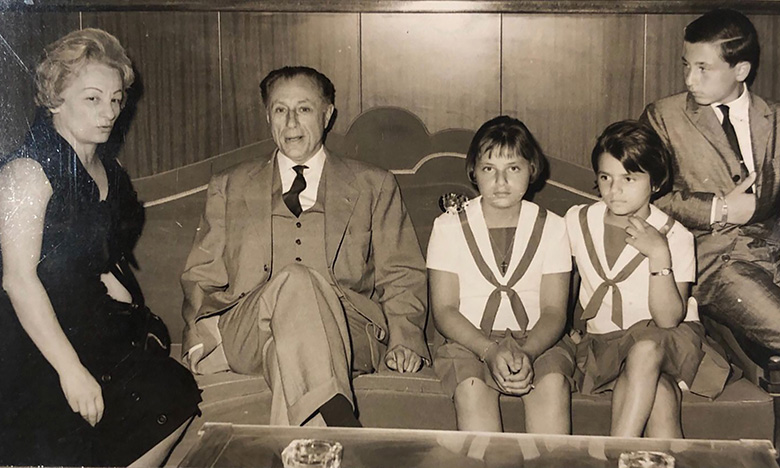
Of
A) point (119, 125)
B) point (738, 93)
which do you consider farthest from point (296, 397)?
point (738, 93)

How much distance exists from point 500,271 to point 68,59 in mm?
1229

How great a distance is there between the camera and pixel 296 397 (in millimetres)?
2287

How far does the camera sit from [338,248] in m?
2.43

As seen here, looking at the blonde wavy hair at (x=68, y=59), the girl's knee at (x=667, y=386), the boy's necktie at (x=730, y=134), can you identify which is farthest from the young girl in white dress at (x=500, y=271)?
the blonde wavy hair at (x=68, y=59)

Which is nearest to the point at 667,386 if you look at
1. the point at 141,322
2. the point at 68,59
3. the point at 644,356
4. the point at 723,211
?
the point at 644,356

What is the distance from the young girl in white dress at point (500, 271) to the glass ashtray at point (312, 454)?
38 cm

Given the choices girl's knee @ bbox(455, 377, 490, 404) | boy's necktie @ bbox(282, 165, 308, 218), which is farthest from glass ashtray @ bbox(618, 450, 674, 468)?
boy's necktie @ bbox(282, 165, 308, 218)

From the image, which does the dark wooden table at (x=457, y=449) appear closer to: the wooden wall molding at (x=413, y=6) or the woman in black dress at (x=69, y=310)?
the woman in black dress at (x=69, y=310)

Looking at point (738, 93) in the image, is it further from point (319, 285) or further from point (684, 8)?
point (319, 285)

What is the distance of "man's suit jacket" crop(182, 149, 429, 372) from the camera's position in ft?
7.97

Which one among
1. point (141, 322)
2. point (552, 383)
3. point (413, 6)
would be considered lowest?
point (552, 383)

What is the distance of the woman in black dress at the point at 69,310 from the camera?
2348 mm

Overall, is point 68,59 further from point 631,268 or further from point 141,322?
point 631,268

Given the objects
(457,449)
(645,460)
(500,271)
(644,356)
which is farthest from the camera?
(500,271)
